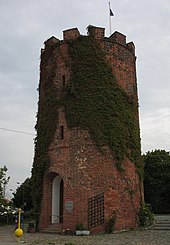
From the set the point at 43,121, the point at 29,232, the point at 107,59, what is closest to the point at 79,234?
the point at 29,232

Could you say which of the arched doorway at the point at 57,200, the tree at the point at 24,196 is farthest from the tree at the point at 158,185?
the arched doorway at the point at 57,200

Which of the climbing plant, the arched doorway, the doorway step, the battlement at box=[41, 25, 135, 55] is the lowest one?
the doorway step

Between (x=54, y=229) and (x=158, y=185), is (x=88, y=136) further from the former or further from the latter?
(x=158, y=185)

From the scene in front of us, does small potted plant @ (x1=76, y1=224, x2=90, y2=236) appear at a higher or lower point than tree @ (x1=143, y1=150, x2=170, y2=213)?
lower

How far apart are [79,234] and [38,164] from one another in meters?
5.47

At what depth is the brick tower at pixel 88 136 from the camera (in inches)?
727

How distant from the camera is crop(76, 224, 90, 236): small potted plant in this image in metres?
17.3

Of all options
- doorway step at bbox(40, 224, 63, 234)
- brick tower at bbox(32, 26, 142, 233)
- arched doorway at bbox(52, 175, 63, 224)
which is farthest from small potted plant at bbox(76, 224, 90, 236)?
arched doorway at bbox(52, 175, 63, 224)

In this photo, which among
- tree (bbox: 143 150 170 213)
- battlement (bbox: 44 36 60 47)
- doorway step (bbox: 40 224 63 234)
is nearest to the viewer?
doorway step (bbox: 40 224 63 234)

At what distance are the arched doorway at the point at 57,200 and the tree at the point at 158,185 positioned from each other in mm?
18670

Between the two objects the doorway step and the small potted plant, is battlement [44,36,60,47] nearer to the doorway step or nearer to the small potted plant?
the doorway step

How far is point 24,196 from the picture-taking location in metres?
40.3

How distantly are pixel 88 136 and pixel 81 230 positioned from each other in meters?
5.09

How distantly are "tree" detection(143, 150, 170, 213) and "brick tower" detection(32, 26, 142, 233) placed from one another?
17.3 m
